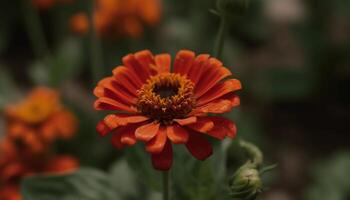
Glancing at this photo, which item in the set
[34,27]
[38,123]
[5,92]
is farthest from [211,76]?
[34,27]

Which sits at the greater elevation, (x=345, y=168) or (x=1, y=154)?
(x=1, y=154)

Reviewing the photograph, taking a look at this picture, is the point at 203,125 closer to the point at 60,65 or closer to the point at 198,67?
the point at 198,67

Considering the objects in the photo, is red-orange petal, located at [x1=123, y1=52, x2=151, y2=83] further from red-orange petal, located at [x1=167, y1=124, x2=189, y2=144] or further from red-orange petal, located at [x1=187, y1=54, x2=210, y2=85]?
red-orange petal, located at [x1=167, y1=124, x2=189, y2=144]

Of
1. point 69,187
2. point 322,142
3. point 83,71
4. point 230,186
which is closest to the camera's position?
point 230,186

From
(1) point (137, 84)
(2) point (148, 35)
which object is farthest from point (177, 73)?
(2) point (148, 35)

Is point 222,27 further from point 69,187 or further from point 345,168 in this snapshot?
point 345,168

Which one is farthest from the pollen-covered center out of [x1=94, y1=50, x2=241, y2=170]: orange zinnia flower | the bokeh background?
the bokeh background

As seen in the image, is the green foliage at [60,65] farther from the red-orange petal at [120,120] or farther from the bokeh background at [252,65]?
the red-orange petal at [120,120]
